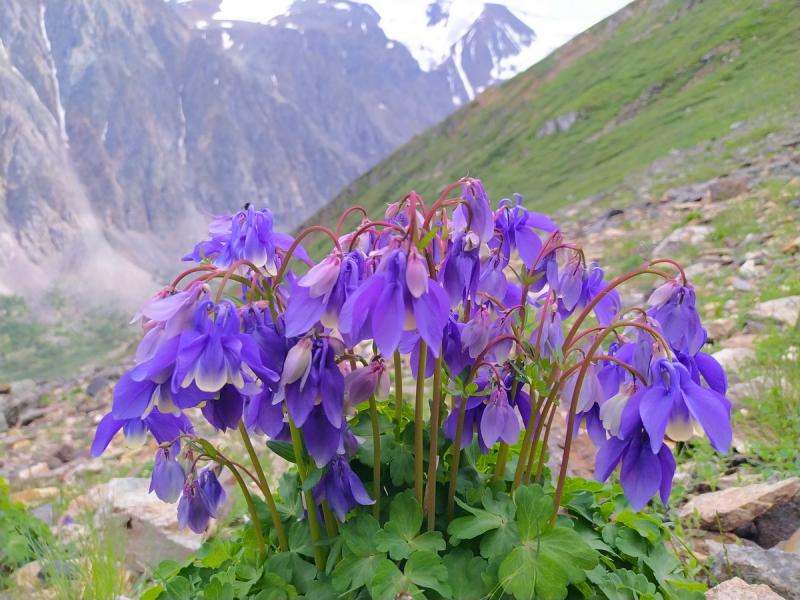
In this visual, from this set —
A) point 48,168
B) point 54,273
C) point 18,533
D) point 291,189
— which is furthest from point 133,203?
point 18,533

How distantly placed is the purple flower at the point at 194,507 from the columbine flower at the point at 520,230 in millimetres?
1280

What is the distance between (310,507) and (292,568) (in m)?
0.25

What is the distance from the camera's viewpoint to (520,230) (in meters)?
1.97

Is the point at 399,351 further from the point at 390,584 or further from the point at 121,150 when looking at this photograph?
the point at 121,150

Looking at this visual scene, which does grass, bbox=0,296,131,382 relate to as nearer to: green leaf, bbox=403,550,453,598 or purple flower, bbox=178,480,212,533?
purple flower, bbox=178,480,212,533

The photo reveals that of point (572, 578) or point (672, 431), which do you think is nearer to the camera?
point (672, 431)

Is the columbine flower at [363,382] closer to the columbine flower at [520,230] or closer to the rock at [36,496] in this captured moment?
the columbine flower at [520,230]

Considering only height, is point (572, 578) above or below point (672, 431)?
below

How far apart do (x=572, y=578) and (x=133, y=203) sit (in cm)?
17504

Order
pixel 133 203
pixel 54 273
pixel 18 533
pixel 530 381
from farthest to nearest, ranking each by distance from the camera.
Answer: pixel 133 203
pixel 54 273
pixel 18 533
pixel 530 381

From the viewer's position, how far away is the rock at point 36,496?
5527mm

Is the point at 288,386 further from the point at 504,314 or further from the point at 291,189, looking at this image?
the point at 291,189

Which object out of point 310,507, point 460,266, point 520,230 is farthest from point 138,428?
point 520,230

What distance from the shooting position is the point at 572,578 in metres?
1.58
